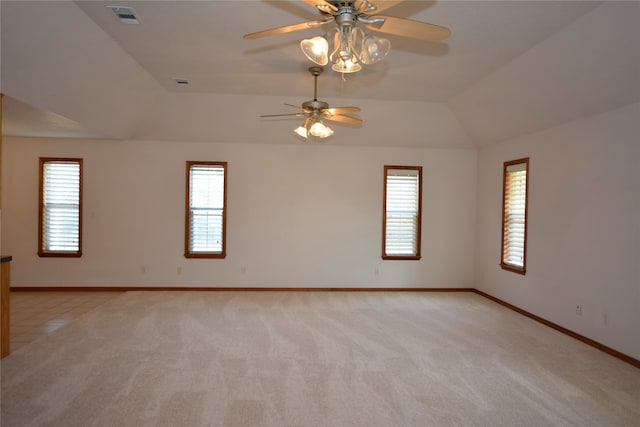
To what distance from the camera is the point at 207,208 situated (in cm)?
679

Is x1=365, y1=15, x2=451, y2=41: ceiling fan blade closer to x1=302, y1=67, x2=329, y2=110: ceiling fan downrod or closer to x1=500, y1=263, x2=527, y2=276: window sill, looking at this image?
x1=302, y1=67, x2=329, y2=110: ceiling fan downrod

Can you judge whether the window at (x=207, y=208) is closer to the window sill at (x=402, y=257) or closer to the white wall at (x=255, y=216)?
the white wall at (x=255, y=216)

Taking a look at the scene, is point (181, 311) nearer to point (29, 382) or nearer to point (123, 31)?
point (29, 382)

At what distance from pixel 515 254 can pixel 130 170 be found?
639 centimetres

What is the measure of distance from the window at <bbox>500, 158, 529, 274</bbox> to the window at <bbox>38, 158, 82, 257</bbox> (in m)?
6.98

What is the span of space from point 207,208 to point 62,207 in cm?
242

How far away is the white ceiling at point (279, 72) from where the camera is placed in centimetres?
330

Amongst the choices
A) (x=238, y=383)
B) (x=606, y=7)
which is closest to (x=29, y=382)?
(x=238, y=383)

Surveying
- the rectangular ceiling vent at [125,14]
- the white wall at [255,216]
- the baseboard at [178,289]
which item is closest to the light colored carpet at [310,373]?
the baseboard at [178,289]

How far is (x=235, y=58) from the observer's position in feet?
14.6

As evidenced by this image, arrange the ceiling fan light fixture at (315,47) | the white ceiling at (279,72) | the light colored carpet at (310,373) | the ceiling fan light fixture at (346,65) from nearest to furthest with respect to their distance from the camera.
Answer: the ceiling fan light fixture at (315,47) → the ceiling fan light fixture at (346,65) → the light colored carpet at (310,373) → the white ceiling at (279,72)

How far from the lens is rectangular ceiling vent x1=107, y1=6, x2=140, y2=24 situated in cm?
335

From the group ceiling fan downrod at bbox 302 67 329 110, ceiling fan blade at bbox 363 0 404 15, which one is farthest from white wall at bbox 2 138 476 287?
ceiling fan blade at bbox 363 0 404 15

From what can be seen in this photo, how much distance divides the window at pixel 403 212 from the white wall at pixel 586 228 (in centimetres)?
162
